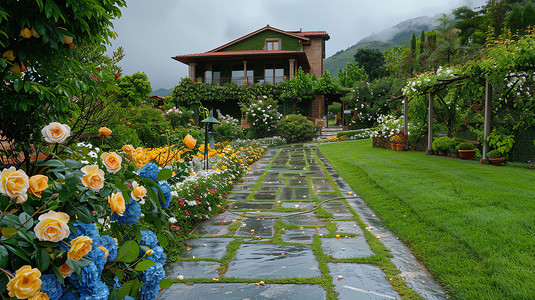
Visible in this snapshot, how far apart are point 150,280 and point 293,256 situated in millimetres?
1879

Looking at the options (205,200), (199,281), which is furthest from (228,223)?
(199,281)

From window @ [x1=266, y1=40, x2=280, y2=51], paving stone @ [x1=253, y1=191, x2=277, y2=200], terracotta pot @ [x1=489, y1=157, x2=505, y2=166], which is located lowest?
paving stone @ [x1=253, y1=191, x2=277, y2=200]

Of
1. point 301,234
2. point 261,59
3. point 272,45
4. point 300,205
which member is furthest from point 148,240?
point 272,45

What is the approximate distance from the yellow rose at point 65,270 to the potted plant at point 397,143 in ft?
41.5

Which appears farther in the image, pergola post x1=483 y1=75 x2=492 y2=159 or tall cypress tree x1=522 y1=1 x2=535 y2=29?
tall cypress tree x1=522 y1=1 x2=535 y2=29

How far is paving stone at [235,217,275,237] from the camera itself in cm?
385

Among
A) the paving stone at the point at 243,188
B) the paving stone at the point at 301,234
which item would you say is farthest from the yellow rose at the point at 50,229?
the paving stone at the point at 243,188

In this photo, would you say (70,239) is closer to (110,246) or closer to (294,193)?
(110,246)

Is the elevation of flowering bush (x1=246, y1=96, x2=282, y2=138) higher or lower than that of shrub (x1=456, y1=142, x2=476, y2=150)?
higher

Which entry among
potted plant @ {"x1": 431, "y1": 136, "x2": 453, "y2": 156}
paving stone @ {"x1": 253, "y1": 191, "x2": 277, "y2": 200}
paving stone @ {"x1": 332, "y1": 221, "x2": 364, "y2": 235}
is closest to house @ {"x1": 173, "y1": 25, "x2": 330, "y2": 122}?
potted plant @ {"x1": 431, "y1": 136, "x2": 453, "y2": 156}

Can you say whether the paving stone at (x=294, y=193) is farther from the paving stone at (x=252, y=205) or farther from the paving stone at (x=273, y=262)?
the paving stone at (x=273, y=262)

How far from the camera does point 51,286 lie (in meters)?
1.17

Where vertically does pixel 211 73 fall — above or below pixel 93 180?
above

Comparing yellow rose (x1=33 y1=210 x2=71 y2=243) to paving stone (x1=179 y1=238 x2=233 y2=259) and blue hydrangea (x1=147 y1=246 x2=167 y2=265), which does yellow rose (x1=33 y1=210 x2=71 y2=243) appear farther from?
paving stone (x1=179 y1=238 x2=233 y2=259)
